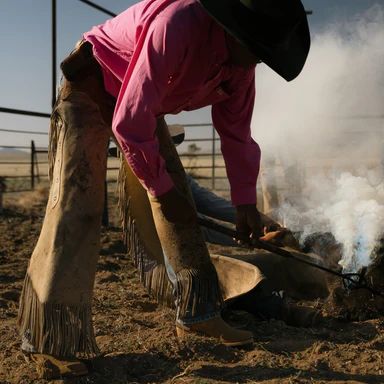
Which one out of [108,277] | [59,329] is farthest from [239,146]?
[108,277]

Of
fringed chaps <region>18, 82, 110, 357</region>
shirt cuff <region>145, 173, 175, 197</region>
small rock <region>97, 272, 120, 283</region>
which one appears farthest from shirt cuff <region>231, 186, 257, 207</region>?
small rock <region>97, 272, 120, 283</region>

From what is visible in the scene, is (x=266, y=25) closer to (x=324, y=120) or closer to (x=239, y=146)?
(x=239, y=146)

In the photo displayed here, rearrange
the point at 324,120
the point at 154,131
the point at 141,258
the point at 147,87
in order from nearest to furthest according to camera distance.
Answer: the point at 147,87 → the point at 154,131 → the point at 141,258 → the point at 324,120

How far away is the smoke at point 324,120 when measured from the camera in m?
6.39

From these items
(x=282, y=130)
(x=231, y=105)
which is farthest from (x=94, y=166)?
(x=282, y=130)

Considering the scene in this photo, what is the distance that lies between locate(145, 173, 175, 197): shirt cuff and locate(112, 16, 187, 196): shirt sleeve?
0.12 m

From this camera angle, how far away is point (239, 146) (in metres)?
2.51

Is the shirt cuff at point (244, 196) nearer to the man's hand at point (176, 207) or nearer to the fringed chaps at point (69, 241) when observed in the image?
the man's hand at point (176, 207)

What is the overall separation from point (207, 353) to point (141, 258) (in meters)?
0.79

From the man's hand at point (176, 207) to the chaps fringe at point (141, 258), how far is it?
0.61 meters

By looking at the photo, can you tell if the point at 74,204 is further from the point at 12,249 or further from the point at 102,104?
the point at 12,249

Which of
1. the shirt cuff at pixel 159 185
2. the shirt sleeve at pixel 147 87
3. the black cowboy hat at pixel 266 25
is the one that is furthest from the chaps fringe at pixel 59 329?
the black cowboy hat at pixel 266 25

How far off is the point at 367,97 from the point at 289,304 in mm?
7024

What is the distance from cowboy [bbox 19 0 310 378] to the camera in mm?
1930
